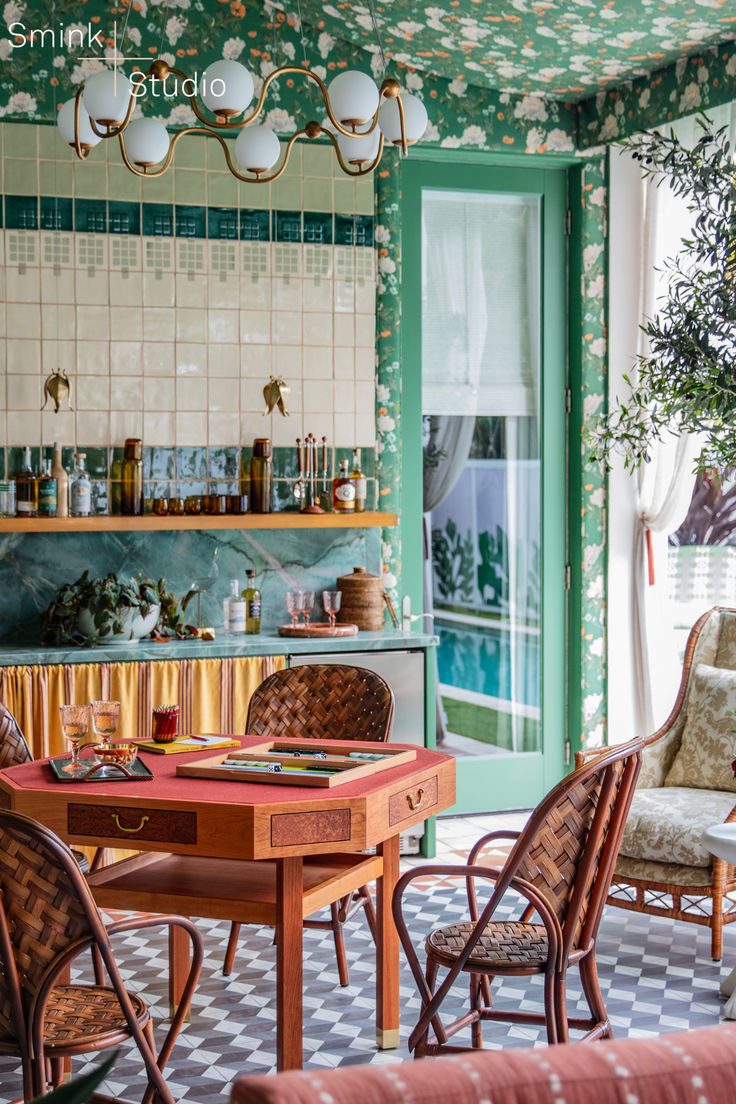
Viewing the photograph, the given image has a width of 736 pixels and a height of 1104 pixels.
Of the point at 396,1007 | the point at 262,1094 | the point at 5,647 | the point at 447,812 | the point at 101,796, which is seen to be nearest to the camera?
the point at 262,1094

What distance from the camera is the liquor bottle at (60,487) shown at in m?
5.15

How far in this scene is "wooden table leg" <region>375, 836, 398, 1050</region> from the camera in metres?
3.39

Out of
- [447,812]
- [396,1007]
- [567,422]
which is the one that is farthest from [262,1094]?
[567,422]

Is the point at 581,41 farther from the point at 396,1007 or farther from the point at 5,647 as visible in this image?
the point at 396,1007

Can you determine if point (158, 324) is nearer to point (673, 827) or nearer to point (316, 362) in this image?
point (316, 362)

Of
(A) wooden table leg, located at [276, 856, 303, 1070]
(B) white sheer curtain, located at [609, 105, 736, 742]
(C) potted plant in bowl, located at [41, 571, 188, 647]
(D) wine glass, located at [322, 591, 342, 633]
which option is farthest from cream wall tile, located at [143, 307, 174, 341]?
(A) wooden table leg, located at [276, 856, 303, 1070]

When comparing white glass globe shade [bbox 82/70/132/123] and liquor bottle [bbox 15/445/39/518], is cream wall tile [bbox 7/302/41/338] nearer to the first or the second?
liquor bottle [bbox 15/445/39/518]

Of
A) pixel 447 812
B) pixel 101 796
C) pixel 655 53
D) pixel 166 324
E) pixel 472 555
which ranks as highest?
pixel 655 53

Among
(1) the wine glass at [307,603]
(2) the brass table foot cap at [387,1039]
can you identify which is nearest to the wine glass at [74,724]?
(2) the brass table foot cap at [387,1039]

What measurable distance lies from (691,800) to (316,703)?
1374mm

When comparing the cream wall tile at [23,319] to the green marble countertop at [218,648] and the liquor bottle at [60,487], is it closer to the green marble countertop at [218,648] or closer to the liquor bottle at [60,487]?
the liquor bottle at [60,487]

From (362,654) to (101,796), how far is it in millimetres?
2354

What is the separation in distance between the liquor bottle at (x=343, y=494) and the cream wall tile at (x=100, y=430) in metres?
0.91

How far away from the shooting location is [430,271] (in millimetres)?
5949
